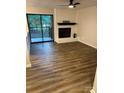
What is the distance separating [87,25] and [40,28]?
304 cm

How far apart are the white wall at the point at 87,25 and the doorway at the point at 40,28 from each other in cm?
191

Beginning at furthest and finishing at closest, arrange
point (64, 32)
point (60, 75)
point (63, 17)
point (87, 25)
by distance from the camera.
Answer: point (64, 32), point (63, 17), point (87, 25), point (60, 75)

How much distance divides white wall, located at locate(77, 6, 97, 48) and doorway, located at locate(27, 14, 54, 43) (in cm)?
191

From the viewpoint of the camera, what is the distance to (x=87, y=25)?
8.15 meters

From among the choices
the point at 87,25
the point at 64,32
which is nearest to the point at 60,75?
the point at 87,25

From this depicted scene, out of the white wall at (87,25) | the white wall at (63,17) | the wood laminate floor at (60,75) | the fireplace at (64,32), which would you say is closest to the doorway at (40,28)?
the white wall at (63,17)

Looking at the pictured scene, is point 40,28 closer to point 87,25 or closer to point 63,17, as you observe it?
point 63,17

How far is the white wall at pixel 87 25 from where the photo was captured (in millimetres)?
7418

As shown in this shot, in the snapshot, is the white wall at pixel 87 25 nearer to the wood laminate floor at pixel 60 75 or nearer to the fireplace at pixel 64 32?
the fireplace at pixel 64 32

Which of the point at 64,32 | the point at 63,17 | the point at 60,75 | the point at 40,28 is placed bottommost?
the point at 60,75

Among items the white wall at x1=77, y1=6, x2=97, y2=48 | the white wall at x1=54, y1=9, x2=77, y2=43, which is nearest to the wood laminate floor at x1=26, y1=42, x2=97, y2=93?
the white wall at x1=77, y1=6, x2=97, y2=48

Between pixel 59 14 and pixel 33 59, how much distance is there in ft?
14.3
